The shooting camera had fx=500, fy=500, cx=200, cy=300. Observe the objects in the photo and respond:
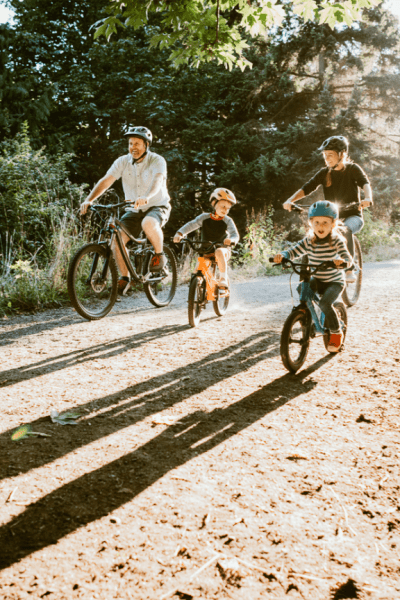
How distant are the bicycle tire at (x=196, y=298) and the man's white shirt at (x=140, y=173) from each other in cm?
130

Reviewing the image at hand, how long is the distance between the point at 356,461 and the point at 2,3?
2252 cm

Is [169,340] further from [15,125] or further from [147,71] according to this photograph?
[147,71]

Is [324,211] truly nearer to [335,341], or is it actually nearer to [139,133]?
[335,341]

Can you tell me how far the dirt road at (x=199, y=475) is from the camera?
1.68 meters

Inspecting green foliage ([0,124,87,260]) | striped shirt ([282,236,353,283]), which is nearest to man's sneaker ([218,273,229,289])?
striped shirt ([282,236,353,283])

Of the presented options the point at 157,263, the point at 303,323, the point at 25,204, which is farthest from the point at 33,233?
the point at 303,323

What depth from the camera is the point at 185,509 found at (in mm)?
2045

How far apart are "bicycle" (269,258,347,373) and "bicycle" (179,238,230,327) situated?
4.61 feet

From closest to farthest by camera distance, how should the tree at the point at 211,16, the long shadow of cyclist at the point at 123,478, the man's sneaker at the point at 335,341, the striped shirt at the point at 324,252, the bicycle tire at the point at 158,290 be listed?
the long shadow of cyclist at the point at 123,478
the man's sneaker at the point at 335,341
the striped shirt at the point at 324,252
the tree at the point at 211,16
the bicycle tire at the point at 158,290

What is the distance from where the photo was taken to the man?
6.10 metres

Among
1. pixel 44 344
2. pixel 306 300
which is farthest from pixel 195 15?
pixel 44 344

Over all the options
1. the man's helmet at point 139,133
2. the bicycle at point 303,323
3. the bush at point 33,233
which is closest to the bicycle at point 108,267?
the bush at point 33,233

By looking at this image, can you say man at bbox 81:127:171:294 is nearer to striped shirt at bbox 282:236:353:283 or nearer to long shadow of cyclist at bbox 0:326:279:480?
long shadow of cyclist at bbox 0:326:279:480

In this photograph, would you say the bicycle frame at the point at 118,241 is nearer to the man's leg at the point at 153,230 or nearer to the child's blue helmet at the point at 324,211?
the man's leg at the point at 153,230
